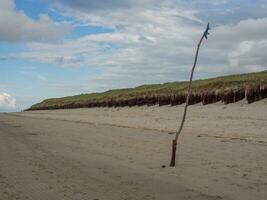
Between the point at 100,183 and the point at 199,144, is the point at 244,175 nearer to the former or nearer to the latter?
the point at 100,183

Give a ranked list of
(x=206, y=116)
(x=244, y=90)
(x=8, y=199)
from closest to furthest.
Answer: (x=8, y=199)
(x=206, y=116)
(x=244, y=90)

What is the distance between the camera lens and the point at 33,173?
10570mm

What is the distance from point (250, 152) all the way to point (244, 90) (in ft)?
56.9

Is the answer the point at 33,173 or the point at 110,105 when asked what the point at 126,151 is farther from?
the point at 110,105

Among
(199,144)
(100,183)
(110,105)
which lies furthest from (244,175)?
(110,105)

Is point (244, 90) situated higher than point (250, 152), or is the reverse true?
point (244, 90)

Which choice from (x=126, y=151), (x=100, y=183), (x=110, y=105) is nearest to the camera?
(x=100, y=183)

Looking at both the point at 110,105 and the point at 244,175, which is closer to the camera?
the point at 244,175

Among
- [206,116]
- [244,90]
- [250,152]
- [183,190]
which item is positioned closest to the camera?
[183,190]

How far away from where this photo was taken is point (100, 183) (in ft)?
31.0

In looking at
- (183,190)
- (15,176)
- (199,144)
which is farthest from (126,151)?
(183,190)

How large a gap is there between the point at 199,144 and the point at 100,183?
6.00 m

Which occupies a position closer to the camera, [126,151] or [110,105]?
[126,151]

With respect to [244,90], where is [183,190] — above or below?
below
